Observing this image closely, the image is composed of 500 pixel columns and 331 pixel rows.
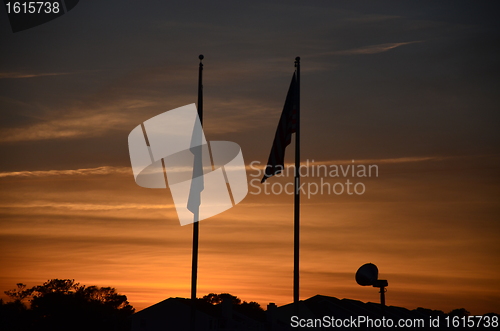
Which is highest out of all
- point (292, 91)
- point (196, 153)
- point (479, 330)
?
point (292, 91)

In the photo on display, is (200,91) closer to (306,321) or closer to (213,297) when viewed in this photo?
(306,321)

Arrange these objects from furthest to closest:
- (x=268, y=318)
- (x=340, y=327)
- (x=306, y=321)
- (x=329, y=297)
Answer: (x=329, y=297)
(x=268, y=318)
(x=340, y=327)
(x=306, y=321)

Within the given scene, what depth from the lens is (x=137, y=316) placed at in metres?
62.6

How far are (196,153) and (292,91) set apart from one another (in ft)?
15.2

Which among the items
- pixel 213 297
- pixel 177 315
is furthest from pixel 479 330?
pixel 213 297

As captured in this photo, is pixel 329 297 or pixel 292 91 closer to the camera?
pixel 292 91

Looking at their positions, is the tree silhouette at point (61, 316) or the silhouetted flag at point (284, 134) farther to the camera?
the tree silhouette at point (61, 316)

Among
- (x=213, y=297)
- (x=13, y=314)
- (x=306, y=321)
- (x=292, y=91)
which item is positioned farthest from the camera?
(x=213, y=297)

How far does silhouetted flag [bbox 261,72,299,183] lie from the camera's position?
26.3m

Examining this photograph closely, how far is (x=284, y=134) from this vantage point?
87.4ft

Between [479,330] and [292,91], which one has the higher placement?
[292,91]

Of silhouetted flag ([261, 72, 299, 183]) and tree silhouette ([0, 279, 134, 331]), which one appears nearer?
silhouetted flag ([261, 72, 299, 183])

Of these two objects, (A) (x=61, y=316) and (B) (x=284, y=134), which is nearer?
(B) (x=284, y=134)

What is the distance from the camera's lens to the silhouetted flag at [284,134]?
26297 mm
